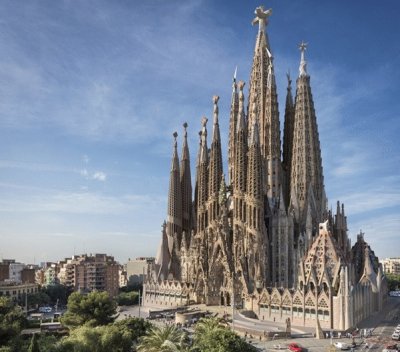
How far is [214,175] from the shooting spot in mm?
59656

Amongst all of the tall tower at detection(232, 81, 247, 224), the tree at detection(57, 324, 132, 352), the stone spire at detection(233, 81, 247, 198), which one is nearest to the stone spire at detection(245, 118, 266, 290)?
the tall tower at detection(232, 81, 247, 224)

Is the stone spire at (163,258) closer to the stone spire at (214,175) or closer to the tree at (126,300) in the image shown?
the tree at (126,300)

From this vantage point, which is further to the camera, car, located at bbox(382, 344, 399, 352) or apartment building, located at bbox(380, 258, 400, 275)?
apartment building, located at bbox(380, 258, 400, 275)

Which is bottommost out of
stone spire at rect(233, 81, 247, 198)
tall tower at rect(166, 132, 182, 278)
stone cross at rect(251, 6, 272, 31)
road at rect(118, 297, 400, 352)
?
road at rect(118, 297, 400, 352)

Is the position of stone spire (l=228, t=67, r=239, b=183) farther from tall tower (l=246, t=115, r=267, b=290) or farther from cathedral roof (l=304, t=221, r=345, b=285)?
cathedral roof (l=304, t=221, r=345, b=285)

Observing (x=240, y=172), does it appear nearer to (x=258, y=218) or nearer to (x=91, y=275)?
(x=258, y=218)

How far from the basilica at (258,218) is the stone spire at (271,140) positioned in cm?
12

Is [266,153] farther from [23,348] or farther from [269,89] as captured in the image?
[23,348]

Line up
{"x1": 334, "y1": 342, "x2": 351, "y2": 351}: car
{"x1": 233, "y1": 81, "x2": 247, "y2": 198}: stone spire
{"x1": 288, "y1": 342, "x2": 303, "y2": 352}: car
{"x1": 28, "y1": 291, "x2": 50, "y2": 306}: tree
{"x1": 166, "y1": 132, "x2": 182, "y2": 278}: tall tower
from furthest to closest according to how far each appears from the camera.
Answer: {"x1": 28, "y1": 291, "x2": 50, "y2": 306}: tree, {"x1": 166, "y1": 132, "x2": 182, "y2": 278}: tall tower, {"x1": 233, "y1": 81, "x2": 247, "y2": 198}: stone spire, {"x1": 334, "y1": 342, "x2": 351, "y2": 351}: car, {"x1": 288, "y1": 342, "x2": 303, "y2": 352}: car

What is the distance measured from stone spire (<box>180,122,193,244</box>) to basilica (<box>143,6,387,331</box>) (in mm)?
146

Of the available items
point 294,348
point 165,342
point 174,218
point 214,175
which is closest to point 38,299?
point 174,218

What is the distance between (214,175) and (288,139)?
11714 millimetres

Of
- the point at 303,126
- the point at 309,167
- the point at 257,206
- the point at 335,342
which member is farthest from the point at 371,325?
the point at 303,126

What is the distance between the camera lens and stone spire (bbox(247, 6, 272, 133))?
63.0 metres
